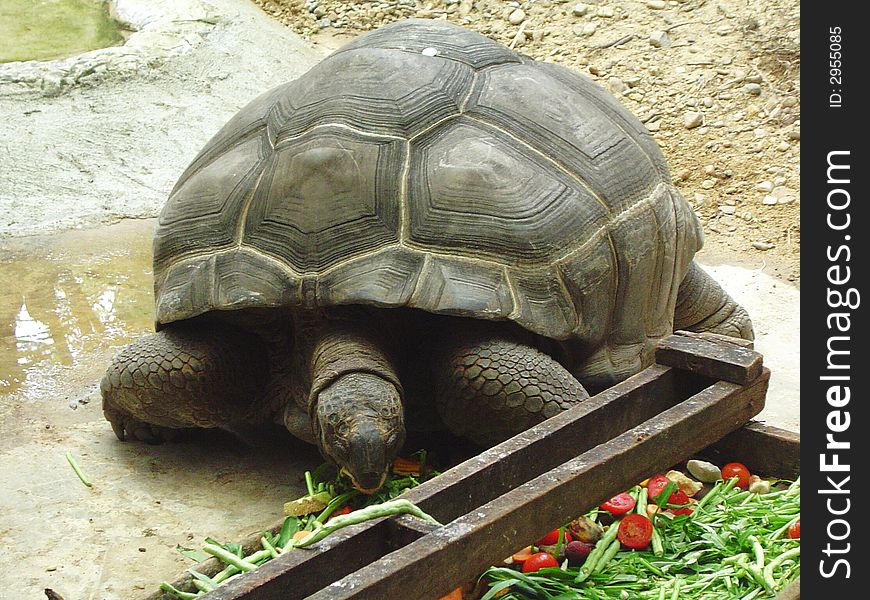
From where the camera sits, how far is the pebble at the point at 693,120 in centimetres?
755

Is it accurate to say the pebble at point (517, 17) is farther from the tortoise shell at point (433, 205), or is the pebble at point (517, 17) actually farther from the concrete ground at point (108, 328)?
the tortoise shell at point (433, 205)

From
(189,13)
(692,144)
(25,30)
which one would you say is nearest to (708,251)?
(692,144)

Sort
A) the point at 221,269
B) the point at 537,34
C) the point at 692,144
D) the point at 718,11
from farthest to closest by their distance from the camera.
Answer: the point at 537,34, the point at 718,11, the point at 692,144, the point at 221,269

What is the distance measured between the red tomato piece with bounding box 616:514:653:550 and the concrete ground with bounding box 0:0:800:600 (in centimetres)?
109

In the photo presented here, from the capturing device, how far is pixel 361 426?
129 inches

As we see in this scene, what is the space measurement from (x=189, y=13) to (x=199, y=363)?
641 cm

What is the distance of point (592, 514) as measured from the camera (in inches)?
131

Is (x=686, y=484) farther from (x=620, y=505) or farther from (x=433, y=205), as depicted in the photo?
(x=433, y=205)

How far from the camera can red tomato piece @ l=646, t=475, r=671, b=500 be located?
3443 mm

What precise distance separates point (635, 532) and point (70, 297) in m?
3.26

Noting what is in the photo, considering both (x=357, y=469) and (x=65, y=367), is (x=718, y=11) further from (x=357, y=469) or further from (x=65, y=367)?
(x=357, y=469)

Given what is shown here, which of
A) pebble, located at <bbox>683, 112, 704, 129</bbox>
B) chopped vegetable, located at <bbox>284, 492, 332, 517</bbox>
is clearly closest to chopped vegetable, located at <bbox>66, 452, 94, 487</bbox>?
chopped vegetable, located at <bbox>284, 492, 332, 517</bbox>

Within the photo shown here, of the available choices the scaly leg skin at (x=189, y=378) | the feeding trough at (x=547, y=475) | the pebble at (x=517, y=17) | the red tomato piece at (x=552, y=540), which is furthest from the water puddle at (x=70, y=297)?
the pebble at (x=517, y=17)

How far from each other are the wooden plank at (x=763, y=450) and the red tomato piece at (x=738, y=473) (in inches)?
1.8
